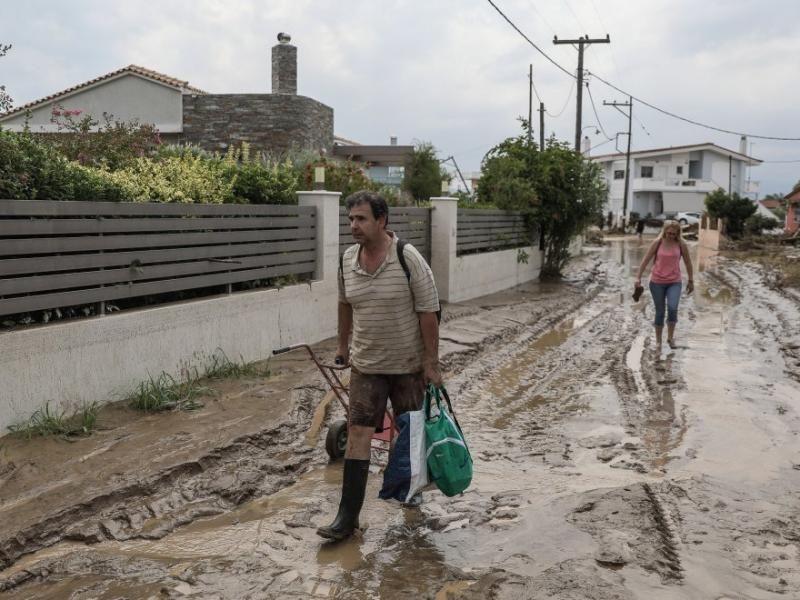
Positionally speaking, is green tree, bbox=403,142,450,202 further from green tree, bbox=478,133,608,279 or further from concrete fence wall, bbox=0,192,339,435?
concrete fence wall, bbox=0,192,339,435

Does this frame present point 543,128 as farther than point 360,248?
Yes

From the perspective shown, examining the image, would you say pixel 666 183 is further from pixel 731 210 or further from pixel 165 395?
pixel 165 395

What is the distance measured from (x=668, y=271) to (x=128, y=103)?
750 inches

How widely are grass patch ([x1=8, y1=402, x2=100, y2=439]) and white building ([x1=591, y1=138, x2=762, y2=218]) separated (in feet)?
225

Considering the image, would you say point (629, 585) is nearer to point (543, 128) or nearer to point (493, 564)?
point (493, 564)

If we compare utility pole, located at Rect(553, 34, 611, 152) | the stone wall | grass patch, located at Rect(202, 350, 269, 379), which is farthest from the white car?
grass patch, located at Rect(202, 350, 269, 379)

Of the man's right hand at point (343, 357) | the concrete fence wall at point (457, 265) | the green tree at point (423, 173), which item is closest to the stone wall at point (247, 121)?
the green tree at point (423, 173)

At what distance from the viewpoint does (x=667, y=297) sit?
37.1ft

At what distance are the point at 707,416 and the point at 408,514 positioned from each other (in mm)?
3656

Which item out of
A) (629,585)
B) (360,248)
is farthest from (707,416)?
(360,248)

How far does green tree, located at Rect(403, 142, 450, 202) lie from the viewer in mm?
27755

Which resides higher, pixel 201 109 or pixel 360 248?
pixel 201 109

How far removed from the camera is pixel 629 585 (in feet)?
13.7

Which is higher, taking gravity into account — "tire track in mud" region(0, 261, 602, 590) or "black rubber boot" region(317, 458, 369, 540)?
"black rubber boot" region(317, 458, 369, 540)
